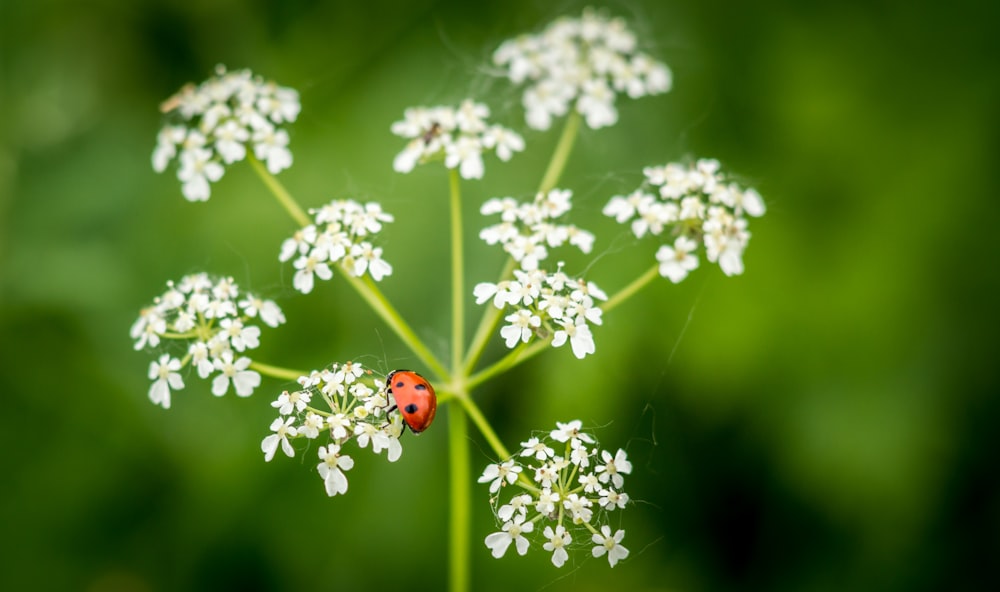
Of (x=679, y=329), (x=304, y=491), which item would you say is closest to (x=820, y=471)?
(x=679, y=329)

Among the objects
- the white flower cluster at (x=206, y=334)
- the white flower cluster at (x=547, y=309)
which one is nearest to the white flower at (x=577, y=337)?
the white flower cluster at (x=547, y=309)

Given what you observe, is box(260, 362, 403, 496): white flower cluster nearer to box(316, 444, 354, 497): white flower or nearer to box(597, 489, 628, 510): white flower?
box(316, 444, 354, 497): white flower

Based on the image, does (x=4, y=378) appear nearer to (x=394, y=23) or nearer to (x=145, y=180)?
(x=145, y=180)

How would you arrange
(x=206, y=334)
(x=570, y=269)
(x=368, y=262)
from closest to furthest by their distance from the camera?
(x=206, y=334), (x=368, y=262), (x=570, y=269)

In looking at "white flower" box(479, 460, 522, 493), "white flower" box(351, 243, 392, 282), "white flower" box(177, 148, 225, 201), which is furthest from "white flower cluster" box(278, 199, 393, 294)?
"white flower" box(479, 460, 522, 493)

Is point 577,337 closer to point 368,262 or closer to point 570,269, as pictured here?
point 368,262

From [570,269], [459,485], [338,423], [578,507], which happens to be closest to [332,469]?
[338,423]
